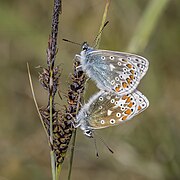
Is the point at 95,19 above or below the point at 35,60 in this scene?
above

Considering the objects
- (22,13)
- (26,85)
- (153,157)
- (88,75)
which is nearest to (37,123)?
(26,85)

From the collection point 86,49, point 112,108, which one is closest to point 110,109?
point 112,108

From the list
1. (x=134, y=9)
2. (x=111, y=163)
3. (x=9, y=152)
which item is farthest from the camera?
(x=134, y=9)

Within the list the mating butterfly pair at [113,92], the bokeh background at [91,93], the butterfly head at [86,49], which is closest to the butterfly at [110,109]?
the mating butterfly pair at [113,92]

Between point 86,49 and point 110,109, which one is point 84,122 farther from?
point 86,49

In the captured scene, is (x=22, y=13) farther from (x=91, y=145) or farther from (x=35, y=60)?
(x=91, y=145)

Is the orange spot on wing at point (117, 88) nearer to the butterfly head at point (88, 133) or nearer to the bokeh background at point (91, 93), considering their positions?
the butterfly head at point (88, 133)
